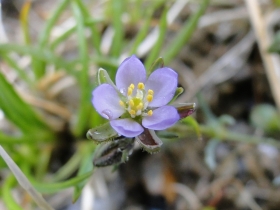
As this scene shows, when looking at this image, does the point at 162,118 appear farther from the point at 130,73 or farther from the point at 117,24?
the point at 117,24

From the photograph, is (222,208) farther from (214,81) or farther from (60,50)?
(60,50)

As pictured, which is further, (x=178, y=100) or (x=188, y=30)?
(x=178, y=100)

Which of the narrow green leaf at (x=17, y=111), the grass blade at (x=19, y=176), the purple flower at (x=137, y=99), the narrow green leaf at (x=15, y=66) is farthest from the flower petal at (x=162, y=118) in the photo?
the narrow green leaf at (x=15, y=66)

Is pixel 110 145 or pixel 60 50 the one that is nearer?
pixel 110 145

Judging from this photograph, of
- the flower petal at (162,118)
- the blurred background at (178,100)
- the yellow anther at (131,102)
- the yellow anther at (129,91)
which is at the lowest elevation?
the blurred background at (178,100)

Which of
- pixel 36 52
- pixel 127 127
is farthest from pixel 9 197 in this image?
pixel 127 127

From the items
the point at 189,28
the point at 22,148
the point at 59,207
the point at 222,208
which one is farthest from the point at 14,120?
the point at 222,208

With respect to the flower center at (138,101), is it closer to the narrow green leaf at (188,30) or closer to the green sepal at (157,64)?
the green sepal at (157,64)
